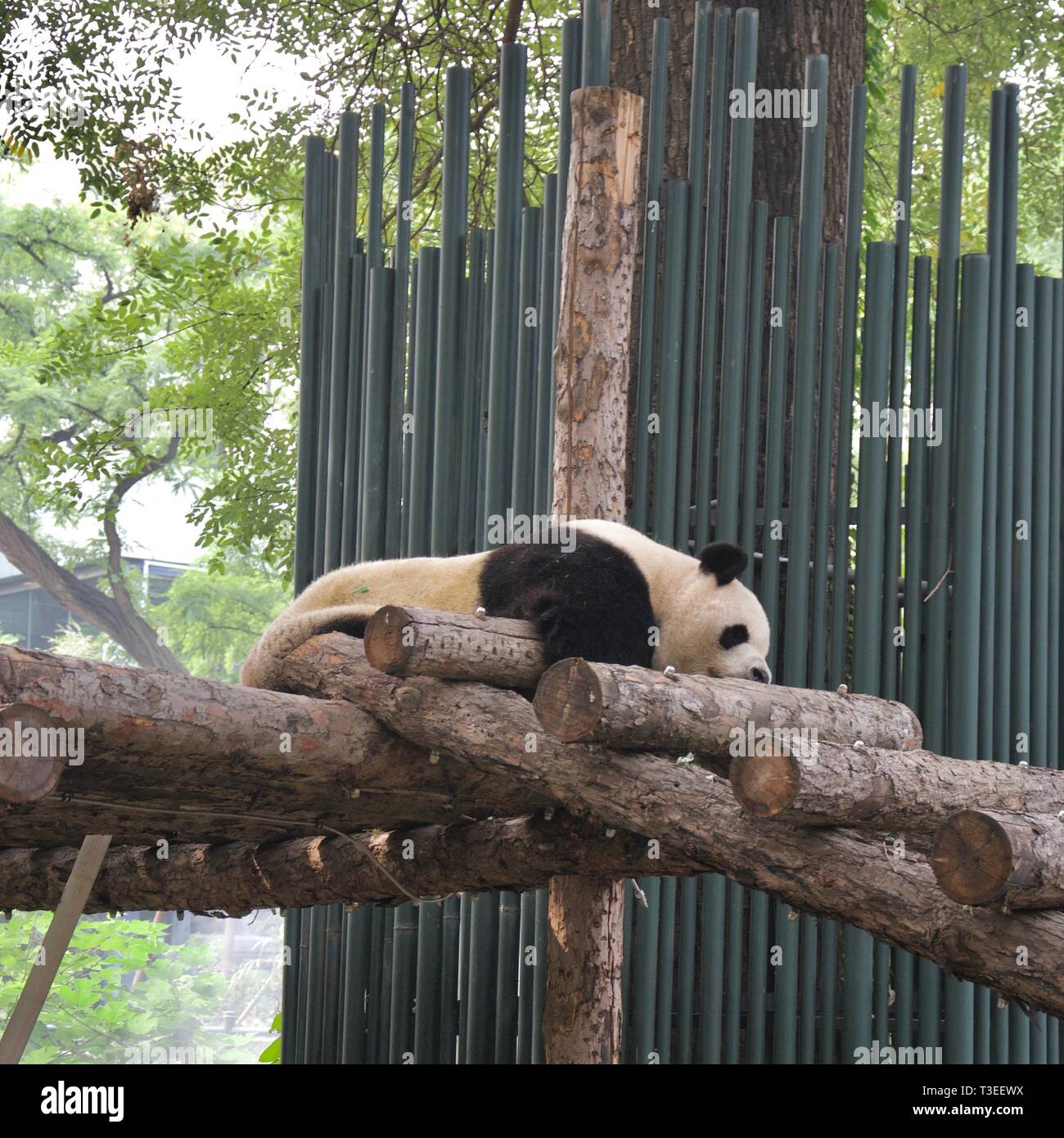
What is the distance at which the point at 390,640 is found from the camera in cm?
310

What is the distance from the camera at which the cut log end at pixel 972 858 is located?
2363 millimetres

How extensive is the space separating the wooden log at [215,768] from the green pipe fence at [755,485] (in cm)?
125

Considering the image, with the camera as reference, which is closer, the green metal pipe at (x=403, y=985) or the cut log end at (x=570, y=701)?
the cut log end at (x=570, y=701)

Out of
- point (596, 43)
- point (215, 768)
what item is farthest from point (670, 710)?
point (596, 43)

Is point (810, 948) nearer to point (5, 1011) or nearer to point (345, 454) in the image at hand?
point (345, 454)

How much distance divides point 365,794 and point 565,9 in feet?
25.1

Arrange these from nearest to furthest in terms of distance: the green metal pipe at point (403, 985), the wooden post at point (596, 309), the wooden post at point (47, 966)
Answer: the wooden post at point (47, 966), the wooden post at point (596, 309), the green metal pipe at point (403, 985)

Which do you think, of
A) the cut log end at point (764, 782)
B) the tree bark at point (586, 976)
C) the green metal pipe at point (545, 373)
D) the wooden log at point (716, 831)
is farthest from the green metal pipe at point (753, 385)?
the cut log end at point (764, 782)

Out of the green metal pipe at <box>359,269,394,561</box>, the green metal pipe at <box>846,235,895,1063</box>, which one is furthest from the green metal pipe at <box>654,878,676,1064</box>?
the green metal pipe at <box>359,269,394,561</box>

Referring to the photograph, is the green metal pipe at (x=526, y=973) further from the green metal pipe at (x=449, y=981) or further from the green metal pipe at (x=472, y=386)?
the green metal pipe at (x=472, y=386)

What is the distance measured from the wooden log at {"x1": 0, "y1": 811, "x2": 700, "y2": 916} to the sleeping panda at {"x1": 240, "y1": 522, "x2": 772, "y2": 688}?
565mm

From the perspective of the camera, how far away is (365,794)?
3.65 m
